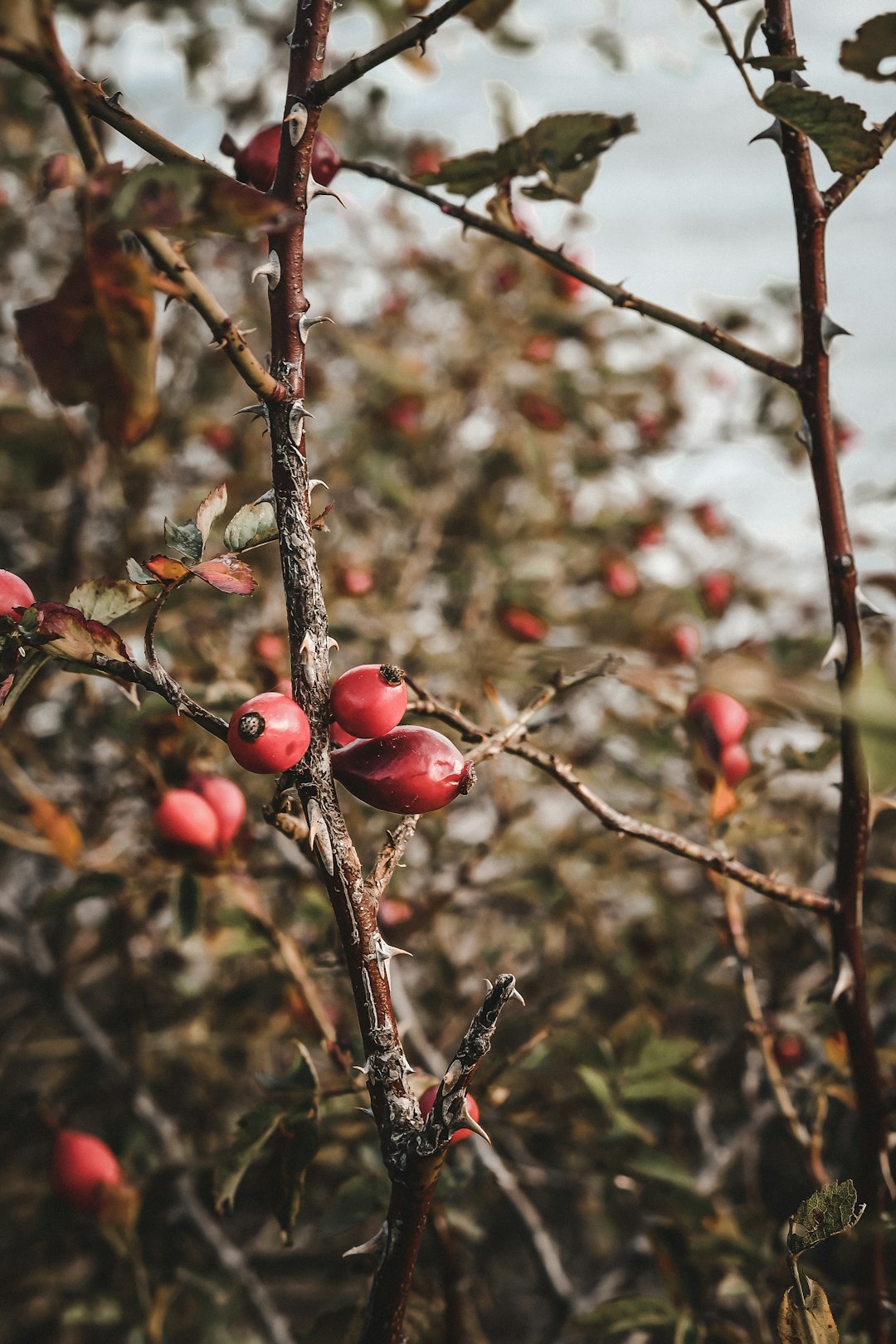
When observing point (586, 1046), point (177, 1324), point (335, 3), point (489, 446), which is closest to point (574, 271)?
point (335, 3)

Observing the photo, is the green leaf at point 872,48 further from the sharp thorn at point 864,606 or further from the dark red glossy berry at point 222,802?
the dark red glossy berry at point 222,802

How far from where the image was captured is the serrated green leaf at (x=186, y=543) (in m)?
0.64

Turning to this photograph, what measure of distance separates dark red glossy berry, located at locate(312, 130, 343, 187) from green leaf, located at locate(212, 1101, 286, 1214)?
2.89 feet

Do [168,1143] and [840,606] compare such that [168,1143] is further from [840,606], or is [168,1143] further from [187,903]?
[840,606]

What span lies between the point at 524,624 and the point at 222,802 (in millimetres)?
1043

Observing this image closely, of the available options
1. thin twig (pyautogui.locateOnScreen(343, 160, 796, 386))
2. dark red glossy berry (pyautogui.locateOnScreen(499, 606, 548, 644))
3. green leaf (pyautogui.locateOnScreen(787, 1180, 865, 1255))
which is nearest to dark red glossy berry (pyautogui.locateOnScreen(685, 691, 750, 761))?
thin twig (pyautogui.locateOnScreen(343, 160, 796, 386))

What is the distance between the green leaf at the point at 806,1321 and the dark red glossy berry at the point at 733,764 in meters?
0.57

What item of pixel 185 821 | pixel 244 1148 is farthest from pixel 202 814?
pixel 244 1148

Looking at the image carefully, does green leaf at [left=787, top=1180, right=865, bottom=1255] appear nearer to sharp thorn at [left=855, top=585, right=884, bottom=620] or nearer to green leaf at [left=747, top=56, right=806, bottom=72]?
sharp thorn at [left=855, top=585, right=884, bottom=620]

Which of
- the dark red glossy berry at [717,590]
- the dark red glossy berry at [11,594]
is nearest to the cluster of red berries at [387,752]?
the dark red glossy berry at [11,594]

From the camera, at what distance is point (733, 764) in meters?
1.16

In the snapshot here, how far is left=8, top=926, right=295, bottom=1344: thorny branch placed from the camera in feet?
5.00

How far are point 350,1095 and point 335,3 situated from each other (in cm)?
97

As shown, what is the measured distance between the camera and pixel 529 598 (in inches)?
87.6
